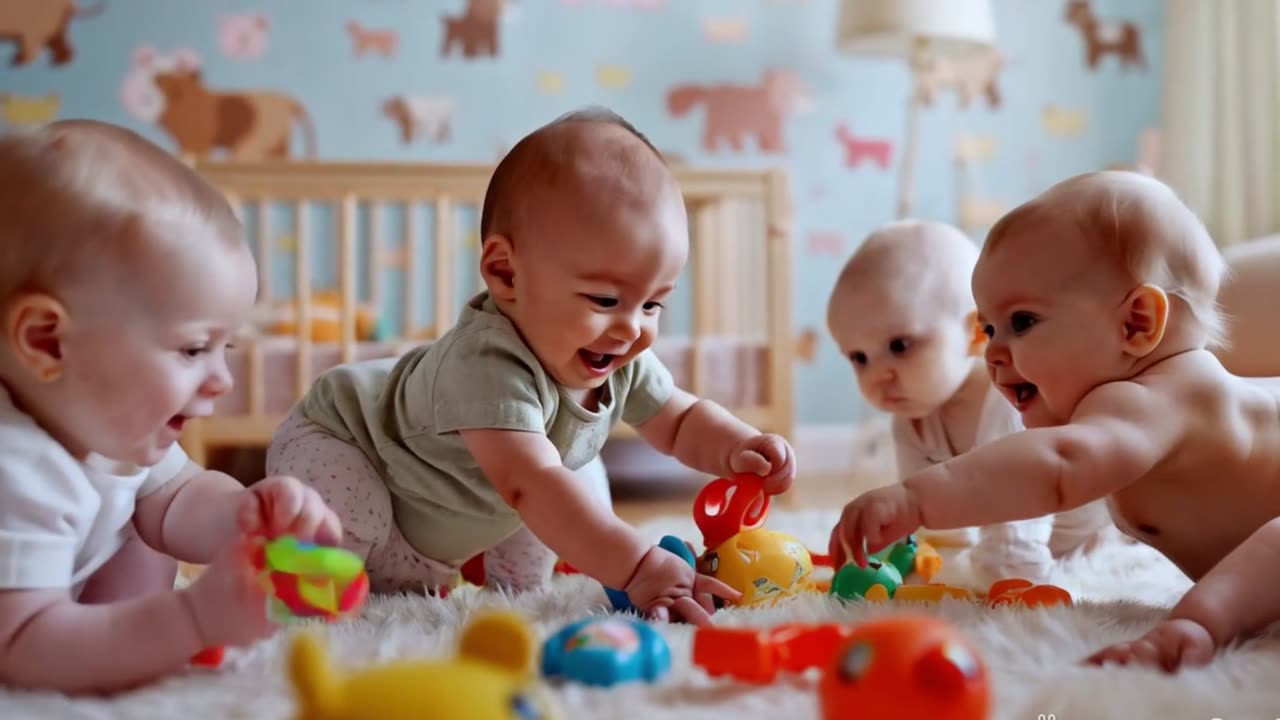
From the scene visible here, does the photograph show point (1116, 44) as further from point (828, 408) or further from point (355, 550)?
point (355, 550)

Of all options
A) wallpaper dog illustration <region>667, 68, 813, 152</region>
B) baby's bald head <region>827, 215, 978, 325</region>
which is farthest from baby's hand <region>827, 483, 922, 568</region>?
wallpaper dog illustration <region>667, 68, 813, 152</region>

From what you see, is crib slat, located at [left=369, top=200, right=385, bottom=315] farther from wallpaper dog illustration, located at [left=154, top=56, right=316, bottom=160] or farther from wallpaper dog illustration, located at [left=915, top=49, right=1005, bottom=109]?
wallpaper dog illustration, located at [left=915, top=49, right=1005, bottom=109]

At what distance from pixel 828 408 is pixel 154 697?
291 cm

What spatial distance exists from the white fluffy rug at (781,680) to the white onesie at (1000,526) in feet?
0.74

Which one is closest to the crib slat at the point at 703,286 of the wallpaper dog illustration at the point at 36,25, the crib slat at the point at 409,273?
the crib slat at the point at 409,273

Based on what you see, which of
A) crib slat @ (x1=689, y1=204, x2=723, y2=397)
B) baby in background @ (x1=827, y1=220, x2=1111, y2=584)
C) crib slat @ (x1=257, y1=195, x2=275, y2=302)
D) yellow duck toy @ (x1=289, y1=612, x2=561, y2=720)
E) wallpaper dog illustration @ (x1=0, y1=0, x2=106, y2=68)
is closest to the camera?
A: yellow duck toy @ (x1=289, y1=612, x2=561, y2=720)

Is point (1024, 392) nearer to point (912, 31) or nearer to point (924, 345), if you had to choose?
point (924, 345)

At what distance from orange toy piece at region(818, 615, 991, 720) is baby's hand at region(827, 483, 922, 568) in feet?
0.60

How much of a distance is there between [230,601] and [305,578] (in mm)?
58

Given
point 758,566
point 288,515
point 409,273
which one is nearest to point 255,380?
point 409,273

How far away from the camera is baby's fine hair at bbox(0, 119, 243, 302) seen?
0.79 m

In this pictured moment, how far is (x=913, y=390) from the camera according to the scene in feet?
4.66

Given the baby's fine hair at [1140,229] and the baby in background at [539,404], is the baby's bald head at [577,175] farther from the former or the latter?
the baby's fine hair at [1140,229]

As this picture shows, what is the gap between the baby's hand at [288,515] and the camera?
31.1 inches
